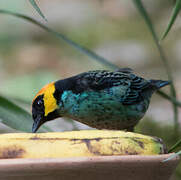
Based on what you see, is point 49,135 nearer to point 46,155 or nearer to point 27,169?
point 46,155

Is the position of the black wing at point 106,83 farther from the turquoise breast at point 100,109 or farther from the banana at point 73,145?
the banana at point 73,145

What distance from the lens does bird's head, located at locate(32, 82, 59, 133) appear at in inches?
116

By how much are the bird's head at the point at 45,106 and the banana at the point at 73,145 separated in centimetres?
154

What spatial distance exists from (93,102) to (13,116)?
3.49 ft

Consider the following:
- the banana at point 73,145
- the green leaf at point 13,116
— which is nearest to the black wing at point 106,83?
the green leaf at point 13,116

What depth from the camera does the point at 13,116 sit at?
6.34 feet

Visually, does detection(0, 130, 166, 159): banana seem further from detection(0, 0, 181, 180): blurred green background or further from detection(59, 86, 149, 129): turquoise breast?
detection(0, 0, 181, 180): blurred green background

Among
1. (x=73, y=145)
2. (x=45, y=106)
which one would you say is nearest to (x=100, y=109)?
(x=45, y=106)

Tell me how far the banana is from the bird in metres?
1.48

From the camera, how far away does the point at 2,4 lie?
23.3 ft

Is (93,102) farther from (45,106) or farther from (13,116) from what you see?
(13,116)

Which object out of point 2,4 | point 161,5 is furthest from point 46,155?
point 161,5

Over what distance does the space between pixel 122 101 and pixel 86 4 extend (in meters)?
6.43

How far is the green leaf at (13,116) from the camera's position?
6.20ft
